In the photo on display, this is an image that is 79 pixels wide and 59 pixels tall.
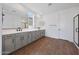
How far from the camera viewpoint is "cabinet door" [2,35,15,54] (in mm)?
2262

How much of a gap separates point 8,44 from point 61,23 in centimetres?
215

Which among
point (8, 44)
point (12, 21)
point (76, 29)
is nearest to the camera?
point (8, 44)

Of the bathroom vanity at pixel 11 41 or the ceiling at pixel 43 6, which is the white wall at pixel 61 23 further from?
the bathroom vanity at pixel 11 41

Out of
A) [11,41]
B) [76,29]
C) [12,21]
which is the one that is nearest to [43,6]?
[12,21]

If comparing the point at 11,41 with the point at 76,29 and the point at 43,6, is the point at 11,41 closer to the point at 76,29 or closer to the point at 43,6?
the point at 43,6

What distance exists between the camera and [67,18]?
377 cm

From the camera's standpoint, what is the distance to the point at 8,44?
7.90 feet

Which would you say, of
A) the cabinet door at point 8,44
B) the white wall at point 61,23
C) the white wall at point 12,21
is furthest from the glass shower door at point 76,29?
the cabinet door at point 8,44

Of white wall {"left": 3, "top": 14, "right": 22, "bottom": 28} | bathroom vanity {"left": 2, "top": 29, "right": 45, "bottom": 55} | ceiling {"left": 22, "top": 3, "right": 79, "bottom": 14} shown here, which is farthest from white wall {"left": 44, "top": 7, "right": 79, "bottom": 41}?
white wall {"left": 3, "top": 14, "right": 22, "bottom": 28}

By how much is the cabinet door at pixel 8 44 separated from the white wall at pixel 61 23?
50.9 inches

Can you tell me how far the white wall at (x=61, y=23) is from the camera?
3.32m
